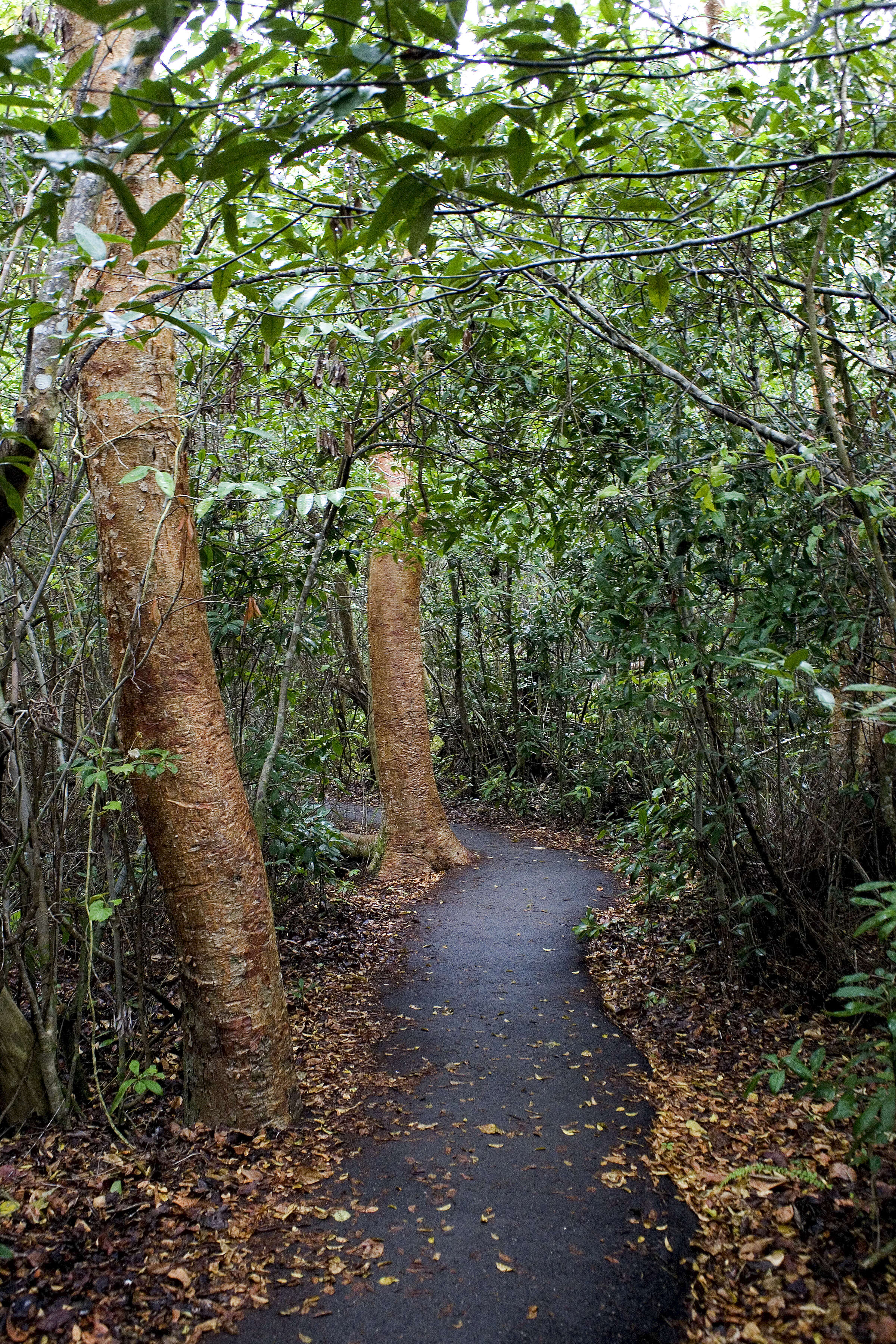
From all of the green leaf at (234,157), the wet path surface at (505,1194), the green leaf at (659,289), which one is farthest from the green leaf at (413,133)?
the wet path surface at (505,1194)

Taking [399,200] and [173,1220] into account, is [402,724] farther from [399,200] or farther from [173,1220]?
[399,200]

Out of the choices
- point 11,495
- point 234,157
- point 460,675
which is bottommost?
point 460,675

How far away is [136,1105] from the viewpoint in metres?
3.30

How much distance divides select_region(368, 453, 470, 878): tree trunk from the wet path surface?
2575mm

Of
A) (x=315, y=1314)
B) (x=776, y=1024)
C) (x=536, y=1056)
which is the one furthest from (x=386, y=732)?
(x=315, y=1314)

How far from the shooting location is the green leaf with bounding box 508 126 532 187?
56.3 inches

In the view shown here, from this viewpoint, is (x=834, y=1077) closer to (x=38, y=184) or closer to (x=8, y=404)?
(x=38, y=184)

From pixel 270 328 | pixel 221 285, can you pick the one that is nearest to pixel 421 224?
pixel 221 285

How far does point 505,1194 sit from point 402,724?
513 centimetres

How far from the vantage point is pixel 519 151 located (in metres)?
1.44

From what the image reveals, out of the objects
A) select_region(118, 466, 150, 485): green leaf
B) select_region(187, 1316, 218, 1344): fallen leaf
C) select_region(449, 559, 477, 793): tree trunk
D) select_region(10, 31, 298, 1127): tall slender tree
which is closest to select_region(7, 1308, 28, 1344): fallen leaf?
select_region(187, 1316, 218, 1344): fallen leaf

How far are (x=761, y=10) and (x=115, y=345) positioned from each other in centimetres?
291

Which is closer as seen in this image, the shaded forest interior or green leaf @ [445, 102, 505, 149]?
green leaf @ [445, 102, 505, 149]

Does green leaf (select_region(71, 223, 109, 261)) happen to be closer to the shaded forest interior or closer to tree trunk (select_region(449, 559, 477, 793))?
the shaded forest interior
